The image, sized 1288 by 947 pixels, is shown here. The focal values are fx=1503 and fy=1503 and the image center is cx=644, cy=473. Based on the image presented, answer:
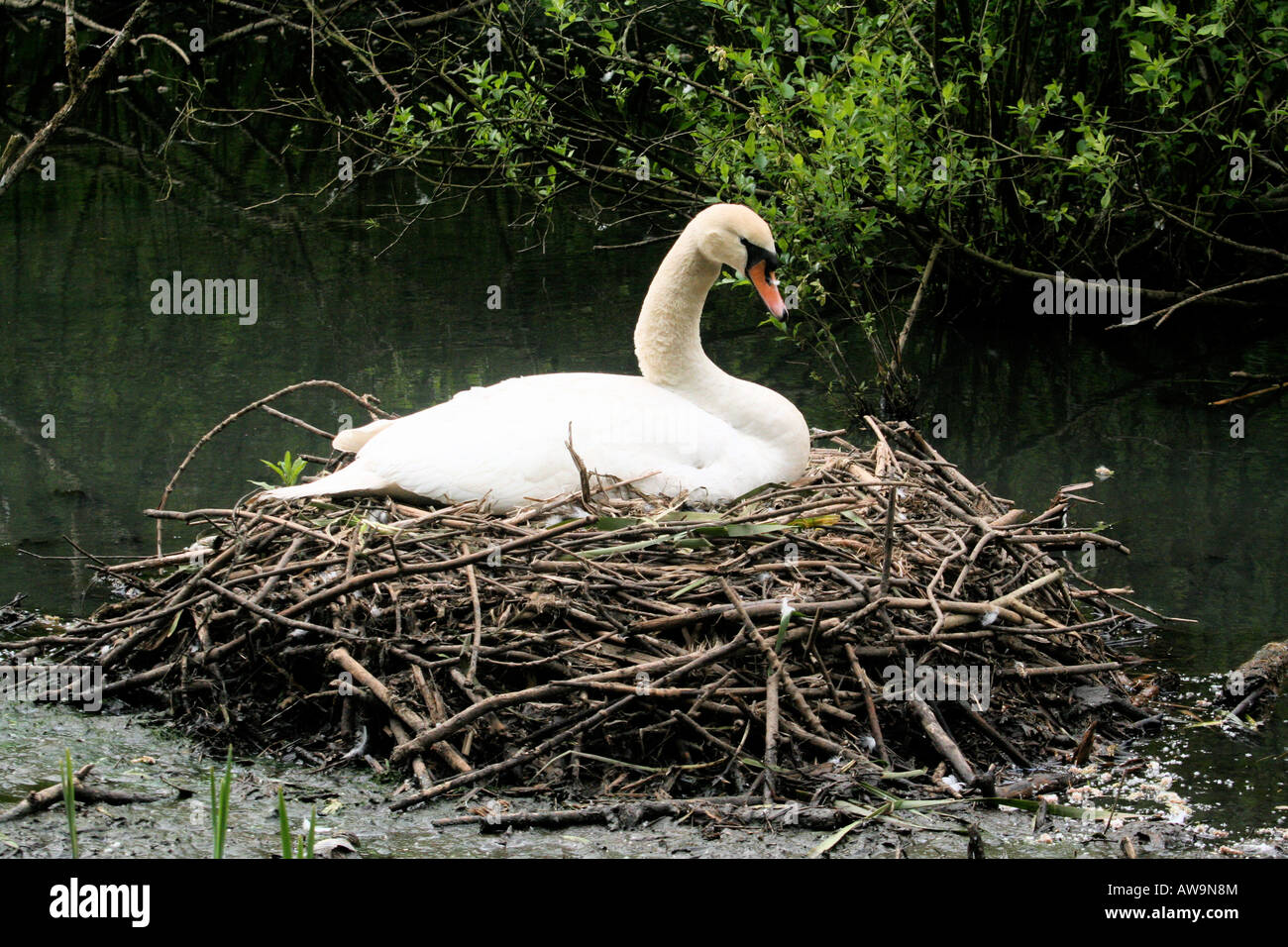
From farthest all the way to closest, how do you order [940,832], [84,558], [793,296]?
1. [793,296]
2. [84,558]
3. [940,832]

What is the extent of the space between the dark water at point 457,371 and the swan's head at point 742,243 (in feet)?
7.91

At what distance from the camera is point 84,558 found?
786 cm

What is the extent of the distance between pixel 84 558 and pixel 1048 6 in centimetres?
901

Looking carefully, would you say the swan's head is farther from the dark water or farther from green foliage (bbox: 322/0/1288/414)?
green foliage (bbox: 322/0/1288/414)

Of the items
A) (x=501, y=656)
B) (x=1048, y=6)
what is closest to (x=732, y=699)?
(x=501, y=656)

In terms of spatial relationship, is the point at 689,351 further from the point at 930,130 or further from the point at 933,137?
the point at 930,130

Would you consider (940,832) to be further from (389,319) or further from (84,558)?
(389,319)

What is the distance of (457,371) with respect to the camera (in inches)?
444

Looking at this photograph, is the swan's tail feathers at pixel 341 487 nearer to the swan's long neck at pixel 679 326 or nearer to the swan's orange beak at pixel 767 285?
the swan's long neck at pixel 679 326

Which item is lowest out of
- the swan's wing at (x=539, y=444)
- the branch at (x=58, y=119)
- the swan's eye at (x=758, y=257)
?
the swan's wing at (x=539, y=444)

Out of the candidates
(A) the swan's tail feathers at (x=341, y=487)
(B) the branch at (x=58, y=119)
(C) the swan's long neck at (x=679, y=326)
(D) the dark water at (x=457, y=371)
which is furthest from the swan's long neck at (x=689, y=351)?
(B) the branch at (x=58, y=119)

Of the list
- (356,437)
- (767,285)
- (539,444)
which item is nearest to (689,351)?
(767,285)

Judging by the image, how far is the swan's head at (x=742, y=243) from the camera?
6816mm

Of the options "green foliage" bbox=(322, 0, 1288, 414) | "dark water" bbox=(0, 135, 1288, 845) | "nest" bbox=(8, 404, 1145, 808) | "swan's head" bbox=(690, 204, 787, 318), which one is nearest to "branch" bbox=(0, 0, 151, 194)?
"dark water" bbox=(0, 135, 1288, 845)
